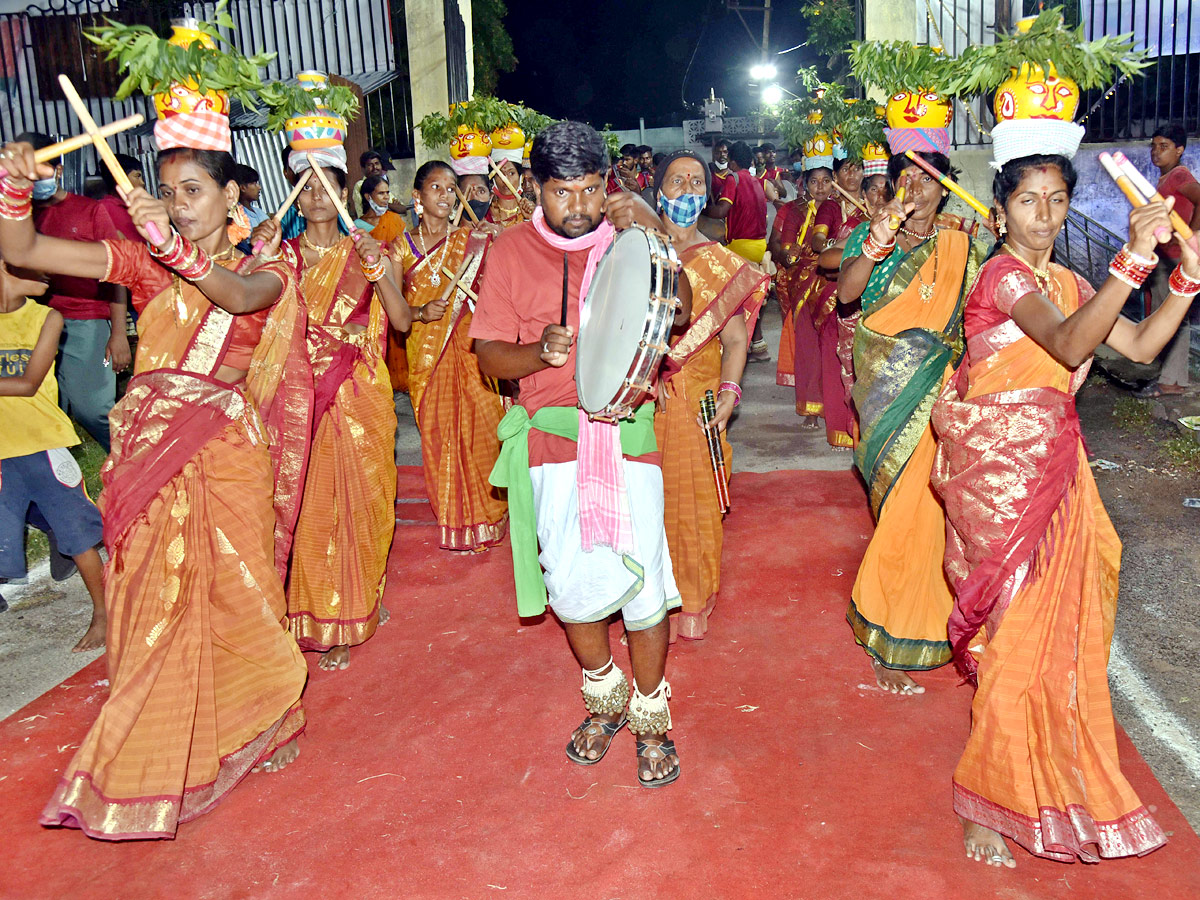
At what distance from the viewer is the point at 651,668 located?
11.2 ft

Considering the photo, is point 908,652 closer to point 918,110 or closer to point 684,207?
point 684,207

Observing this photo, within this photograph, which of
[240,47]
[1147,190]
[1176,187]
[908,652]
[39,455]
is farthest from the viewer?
[240,47]

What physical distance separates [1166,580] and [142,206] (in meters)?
4.48

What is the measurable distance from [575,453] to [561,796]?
42.6 inches

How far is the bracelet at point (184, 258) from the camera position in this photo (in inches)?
114

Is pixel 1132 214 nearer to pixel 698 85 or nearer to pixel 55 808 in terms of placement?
pixel 55 808

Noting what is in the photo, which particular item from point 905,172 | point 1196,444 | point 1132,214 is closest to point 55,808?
point 1132,214

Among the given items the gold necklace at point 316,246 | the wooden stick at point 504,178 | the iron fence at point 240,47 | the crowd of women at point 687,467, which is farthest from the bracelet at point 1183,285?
the iron fence at point 240,47

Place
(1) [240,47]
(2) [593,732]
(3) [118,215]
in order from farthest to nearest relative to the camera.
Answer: (1) [240,47] → (3) [118,215] → (2) [593,732]

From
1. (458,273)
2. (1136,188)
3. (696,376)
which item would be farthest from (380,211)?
(1136,188)

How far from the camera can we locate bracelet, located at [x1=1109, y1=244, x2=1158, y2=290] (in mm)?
2498

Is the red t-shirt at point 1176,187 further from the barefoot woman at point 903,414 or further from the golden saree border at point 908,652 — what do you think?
the golden saree border at point 908,652

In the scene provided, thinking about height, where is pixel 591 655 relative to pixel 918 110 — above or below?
below

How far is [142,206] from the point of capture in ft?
9.37
